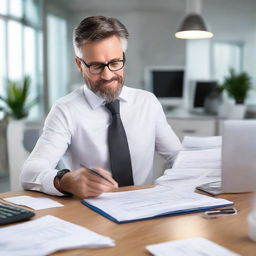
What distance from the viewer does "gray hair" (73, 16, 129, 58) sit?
72.6 inches

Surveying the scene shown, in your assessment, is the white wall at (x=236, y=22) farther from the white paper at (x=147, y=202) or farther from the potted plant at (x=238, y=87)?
the white paper at (x=147, y=202)

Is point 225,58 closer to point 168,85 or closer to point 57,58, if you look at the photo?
point 168,85

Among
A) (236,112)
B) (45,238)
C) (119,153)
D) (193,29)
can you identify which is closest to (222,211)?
(45,238)

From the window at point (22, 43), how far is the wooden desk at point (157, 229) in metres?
4.98

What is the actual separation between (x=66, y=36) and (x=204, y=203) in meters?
5.84

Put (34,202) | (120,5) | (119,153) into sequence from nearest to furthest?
(34,202), (119,153), (120,5)

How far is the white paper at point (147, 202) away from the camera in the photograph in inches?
47.9

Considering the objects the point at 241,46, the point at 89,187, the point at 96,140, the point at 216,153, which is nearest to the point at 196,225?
the point at 89,187

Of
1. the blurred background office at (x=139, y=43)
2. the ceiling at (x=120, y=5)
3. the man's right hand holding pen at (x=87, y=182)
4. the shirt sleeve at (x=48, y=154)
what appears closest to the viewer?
the man's right hand holding pen at (x=87, y=182)

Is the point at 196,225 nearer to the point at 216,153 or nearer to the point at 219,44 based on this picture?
the point at 216,153

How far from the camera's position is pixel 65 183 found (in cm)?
143

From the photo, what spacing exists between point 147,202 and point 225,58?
559cm

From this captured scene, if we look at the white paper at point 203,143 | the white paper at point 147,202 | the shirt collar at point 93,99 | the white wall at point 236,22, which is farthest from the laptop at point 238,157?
the white wall at point 236,22

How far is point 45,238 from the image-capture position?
101cm
